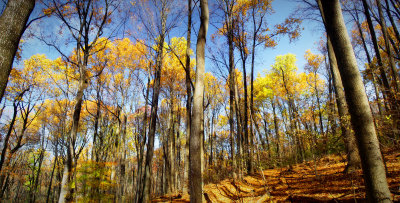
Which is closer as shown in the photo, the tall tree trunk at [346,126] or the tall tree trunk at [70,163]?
the tall tree trunk at [346,126]

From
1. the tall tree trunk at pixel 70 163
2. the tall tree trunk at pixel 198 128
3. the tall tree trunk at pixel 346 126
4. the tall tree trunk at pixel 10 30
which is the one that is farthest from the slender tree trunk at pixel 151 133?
the tall tree trunk at pixel 346 126

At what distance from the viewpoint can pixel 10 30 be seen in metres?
2.38

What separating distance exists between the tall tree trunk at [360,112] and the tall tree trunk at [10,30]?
4502 mm

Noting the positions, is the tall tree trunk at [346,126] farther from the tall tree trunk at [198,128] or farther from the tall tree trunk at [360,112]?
the tall tree trunk at [198,128]

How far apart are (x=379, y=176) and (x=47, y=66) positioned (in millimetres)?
17528

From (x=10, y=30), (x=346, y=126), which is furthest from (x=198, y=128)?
(x=346, y=126)

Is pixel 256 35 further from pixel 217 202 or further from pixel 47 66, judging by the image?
pixel 47 66

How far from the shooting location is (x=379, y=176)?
1.88 metres

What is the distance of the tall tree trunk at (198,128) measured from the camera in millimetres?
3164

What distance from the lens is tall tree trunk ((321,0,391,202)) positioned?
6.17 ft

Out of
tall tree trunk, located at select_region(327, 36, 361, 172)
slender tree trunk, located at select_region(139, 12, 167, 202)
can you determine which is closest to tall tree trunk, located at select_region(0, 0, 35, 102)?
slender tree trunk, located at select_region(139, 12, 167, 202)

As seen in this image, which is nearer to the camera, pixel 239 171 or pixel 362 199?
pixel 362 199

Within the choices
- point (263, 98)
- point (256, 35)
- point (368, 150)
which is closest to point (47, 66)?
point (256, 35)

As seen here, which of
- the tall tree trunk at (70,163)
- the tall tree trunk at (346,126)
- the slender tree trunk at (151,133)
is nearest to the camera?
the tall tree trunk at (346,126)
